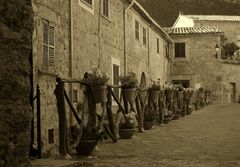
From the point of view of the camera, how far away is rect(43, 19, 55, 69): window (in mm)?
8227

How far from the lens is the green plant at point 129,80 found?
Answer: 31.5ft

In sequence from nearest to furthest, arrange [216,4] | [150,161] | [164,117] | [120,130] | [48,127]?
1. [150,161]
2. [48,127]
3. [120,130]
4. [164,117]
5. [216,4]

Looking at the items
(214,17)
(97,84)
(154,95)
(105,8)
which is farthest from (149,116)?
(214,17)

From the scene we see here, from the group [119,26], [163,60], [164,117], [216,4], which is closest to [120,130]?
[164,117]

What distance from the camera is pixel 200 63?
94.6 feet

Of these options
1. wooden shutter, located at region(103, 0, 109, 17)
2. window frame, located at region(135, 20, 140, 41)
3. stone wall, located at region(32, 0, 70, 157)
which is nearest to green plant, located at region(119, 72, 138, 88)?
stone wall, located at region(32, 0, 70, 157)

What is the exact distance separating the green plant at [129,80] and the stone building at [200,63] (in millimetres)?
19269

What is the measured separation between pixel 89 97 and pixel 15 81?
397cm

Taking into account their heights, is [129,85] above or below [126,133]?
above

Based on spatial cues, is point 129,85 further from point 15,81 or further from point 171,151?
point 15,81

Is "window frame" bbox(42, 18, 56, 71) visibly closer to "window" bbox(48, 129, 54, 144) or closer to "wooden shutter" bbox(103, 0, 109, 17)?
"window" bbox(48, 129, 54, 144)

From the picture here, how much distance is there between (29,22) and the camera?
12.1 ft

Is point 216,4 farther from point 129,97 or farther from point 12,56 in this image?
point 12,56

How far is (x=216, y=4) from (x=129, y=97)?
4391cm
